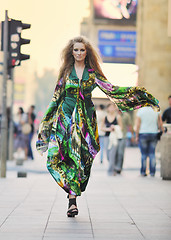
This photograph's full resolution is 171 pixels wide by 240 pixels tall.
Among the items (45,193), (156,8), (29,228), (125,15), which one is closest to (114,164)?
(45,193)

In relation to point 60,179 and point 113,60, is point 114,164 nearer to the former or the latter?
point 60,179

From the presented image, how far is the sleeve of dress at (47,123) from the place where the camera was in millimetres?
6801

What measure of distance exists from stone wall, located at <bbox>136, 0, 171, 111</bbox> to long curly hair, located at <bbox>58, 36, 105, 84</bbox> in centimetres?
2126

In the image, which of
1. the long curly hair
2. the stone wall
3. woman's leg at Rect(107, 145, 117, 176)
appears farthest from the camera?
the stone wall

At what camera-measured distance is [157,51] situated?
93.2 ft

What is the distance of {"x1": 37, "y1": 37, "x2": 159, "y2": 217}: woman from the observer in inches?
258

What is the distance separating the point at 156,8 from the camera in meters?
28.4

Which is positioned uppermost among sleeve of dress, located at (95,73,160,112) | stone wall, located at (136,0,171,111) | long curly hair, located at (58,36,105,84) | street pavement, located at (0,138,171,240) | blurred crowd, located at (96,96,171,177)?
stone wall, located at (136,0,171,111)

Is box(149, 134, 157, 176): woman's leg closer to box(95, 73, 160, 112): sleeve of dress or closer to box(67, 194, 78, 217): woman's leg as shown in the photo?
box(95, 73, 160, 112): sleeve of dress

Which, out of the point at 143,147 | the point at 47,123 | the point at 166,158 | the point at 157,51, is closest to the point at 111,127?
the point at 143,147

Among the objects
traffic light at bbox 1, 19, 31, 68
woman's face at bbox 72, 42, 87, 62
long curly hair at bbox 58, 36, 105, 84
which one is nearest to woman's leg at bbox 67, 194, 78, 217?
long curly hair at bbox 58, 36, 105, 84

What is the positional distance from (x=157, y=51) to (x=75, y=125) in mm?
22294

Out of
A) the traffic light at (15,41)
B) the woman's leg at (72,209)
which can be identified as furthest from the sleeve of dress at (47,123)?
the traffic light at (15,41)

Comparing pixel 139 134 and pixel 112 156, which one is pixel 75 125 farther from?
pixel 112 156
